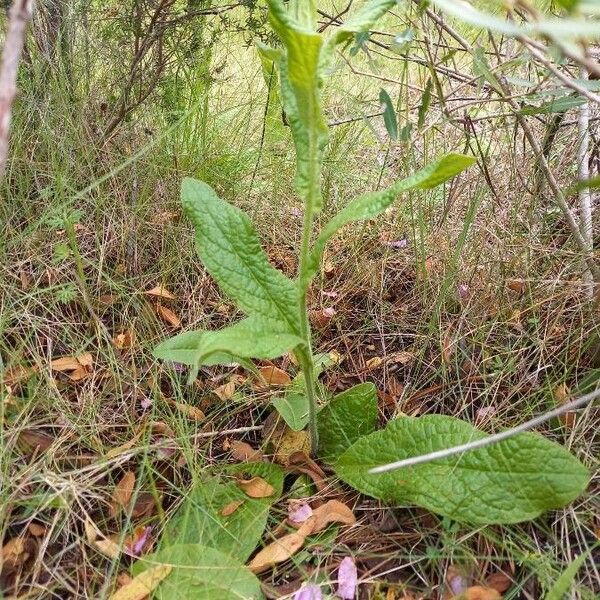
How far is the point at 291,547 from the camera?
3.09 ft

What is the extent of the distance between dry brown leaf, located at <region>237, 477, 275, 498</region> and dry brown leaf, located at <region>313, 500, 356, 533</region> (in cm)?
9

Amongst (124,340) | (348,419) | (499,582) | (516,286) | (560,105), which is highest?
(560,105)

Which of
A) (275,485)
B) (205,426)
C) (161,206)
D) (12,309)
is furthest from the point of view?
(161,206)

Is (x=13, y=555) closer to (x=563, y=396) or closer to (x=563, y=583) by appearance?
(x=563, y=583)

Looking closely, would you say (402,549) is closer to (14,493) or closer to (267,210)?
(14,493)

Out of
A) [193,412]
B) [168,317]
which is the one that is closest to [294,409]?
[193,412]

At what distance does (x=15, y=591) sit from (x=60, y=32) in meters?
1.41

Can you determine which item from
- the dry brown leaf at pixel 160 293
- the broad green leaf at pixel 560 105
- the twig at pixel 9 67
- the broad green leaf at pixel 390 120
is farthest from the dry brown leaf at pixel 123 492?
the broad green leaf at pixel 560 105

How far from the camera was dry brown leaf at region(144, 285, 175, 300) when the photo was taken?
1.38 metres

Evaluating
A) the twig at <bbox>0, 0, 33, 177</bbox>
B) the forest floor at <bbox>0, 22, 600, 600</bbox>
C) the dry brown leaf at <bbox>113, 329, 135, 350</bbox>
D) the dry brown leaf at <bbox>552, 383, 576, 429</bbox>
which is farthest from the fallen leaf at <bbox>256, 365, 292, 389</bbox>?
the twig at <bbox>0, 0, 33, 177</bbox>

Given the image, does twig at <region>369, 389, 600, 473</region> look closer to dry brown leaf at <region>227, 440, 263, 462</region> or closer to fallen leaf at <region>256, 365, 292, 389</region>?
dry brown leaf at <region>227, 440, 263, 462</region>

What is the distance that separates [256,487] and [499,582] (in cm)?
42

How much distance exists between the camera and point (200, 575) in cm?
89

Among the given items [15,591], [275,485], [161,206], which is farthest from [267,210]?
[15,591]
